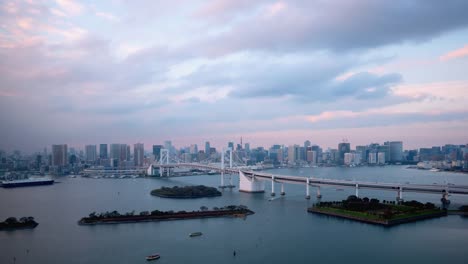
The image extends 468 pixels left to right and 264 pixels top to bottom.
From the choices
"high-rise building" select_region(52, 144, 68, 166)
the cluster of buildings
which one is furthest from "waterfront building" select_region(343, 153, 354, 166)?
"high-rise building" select_region(52, 144, 68, 166)

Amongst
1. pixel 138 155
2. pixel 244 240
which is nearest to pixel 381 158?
pixel 138 155

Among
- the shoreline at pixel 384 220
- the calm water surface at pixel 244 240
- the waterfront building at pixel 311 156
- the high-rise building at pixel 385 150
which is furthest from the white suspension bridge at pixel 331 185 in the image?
the high-rise building at pixel 385 150

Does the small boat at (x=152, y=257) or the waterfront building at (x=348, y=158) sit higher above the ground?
the waterfront building at (x=348, y=158)

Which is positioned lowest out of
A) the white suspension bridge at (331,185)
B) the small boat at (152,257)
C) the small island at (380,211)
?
the small boat at (152,257)

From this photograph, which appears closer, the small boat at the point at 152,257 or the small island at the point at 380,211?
the small boat at the point at 152,257

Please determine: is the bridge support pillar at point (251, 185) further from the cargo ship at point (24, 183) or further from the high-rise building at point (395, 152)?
the high-rise building at point (395, 152)

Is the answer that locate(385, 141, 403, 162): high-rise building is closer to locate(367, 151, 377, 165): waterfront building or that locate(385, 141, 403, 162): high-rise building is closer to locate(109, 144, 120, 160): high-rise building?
locate(367, 151, 377, 165): waterfront building

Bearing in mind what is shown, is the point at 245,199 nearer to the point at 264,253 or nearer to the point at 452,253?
the point at 264,253

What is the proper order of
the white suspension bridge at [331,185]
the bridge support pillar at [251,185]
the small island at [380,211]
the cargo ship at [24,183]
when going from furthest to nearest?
the cargo ship at [24,183]
the bridge support pillar at [251,185]
the white suspension bridge at [331,185]
the small island at [380,211]
